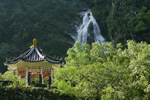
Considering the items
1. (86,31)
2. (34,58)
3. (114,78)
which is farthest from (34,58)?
(86,31)

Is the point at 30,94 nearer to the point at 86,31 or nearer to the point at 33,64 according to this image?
the point at 33,64

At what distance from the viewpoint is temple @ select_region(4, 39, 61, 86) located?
15477mm

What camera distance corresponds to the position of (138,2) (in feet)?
144

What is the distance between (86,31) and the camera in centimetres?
4394

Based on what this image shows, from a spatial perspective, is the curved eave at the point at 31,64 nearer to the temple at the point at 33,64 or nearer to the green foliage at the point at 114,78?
the temple at the point at 33,64

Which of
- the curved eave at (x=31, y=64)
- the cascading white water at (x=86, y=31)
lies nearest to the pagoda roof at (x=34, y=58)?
the curved eave at (x=31, y=64)

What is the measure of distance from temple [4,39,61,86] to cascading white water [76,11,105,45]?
26442 millimetres

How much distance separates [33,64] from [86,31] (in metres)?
28.7

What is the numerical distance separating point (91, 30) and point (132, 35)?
22.8 ft

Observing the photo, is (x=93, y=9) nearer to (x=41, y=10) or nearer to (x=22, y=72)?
(x=41, y=10)

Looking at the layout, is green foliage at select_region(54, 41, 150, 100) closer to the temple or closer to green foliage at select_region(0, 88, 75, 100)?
green foliage at select_region(0, 88, 75, 100)

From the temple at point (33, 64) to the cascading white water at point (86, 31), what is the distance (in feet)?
86.8

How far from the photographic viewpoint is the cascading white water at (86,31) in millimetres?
A: 43237

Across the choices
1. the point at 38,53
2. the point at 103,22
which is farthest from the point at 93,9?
the point at 38,53
